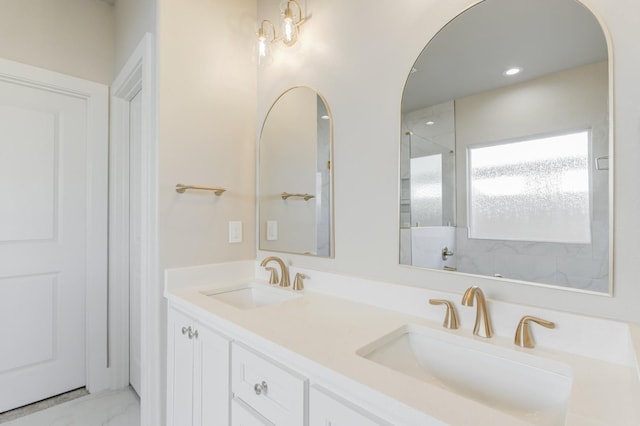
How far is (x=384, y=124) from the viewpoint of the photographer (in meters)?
1.25

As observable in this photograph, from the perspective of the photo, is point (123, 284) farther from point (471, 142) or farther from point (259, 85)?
point (471, 142)

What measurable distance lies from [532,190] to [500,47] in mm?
477

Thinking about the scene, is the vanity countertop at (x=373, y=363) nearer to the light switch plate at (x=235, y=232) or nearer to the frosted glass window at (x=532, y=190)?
the frosted glass window at (x=532, y=190)

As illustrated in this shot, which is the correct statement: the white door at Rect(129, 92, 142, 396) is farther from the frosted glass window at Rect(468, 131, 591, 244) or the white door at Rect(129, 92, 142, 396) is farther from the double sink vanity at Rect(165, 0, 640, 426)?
the frosted glass window at Rect(468, 131, 591, 244)

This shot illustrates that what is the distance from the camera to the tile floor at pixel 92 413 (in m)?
1.79

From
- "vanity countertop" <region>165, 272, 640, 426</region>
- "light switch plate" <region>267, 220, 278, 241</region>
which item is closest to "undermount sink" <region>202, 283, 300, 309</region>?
"vanity countertop" <region>165, 272, 640, 426</region>

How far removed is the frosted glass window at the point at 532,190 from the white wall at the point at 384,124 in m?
0.08

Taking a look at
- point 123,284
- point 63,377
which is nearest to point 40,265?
point 123,284

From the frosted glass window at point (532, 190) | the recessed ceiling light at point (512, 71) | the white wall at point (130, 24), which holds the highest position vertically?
the white wall at point (130, 24)

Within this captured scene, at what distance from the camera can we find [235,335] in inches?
41.0

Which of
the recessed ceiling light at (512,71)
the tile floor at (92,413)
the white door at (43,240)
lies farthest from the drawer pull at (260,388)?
the white door at (43,240)

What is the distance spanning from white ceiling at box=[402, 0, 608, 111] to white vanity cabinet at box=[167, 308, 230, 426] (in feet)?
3.87

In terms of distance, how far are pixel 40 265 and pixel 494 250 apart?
256 cm

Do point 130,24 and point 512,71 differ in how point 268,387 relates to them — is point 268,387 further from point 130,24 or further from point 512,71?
point 130,24
